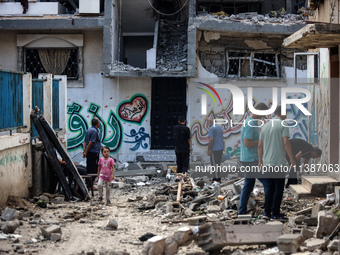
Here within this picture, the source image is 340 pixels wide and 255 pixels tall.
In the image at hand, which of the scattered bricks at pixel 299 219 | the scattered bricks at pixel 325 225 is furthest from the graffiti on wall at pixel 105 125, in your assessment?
the scattered bricks at pixel 325 225

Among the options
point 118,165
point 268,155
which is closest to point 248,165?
point 268,155

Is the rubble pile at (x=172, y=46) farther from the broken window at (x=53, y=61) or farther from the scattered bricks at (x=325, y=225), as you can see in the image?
the scattered bricks at (x=325, y=225)

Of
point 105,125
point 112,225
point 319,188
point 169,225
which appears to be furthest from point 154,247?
point 105,125

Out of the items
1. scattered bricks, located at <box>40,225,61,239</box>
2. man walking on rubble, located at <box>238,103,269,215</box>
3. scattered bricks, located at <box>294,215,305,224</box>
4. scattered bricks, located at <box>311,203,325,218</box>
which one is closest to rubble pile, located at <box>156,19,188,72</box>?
man walking on rubble, located at <box>238,103,269,215</box>

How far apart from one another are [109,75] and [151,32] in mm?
3443

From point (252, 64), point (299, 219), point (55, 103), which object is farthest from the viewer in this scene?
point (252, 64)

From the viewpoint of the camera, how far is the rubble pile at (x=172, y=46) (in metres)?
18.1

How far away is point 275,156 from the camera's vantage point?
341 inches

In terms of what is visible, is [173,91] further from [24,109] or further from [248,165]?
[248,165]

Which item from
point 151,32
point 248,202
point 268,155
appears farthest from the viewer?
point 151,32

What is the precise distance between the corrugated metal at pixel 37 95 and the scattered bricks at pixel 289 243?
6.66 meters

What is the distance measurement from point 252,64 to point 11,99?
10270 millimetres

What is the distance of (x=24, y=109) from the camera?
1134cm

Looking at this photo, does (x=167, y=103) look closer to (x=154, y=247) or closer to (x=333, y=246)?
(x=154, y=247)
